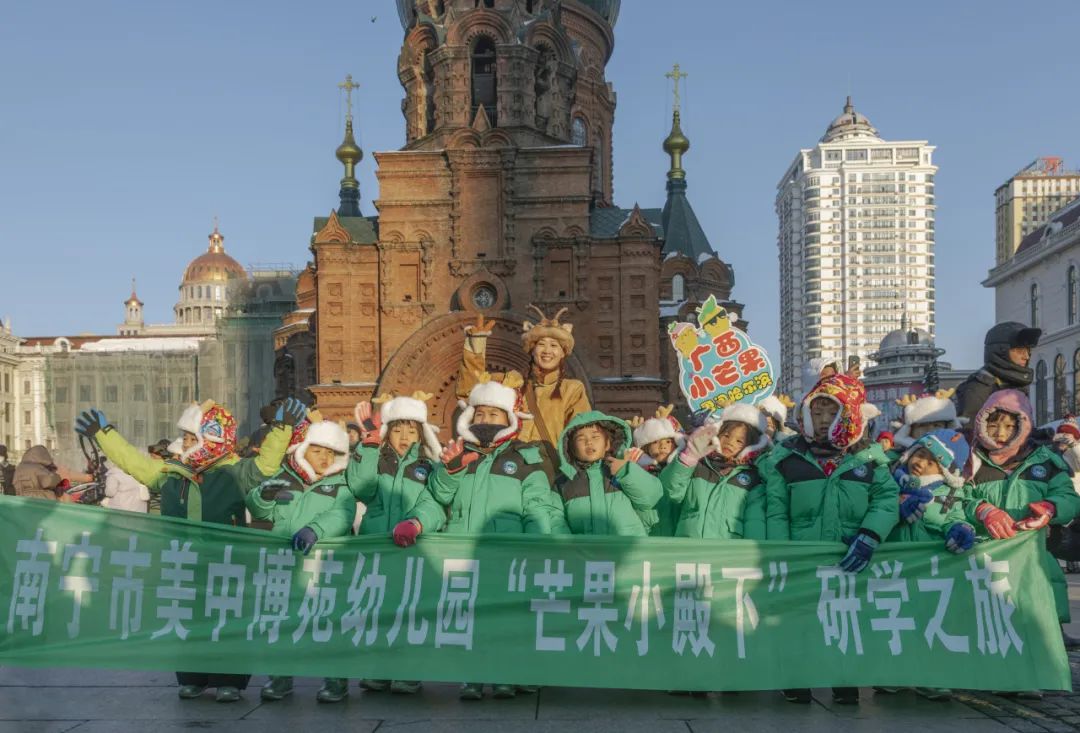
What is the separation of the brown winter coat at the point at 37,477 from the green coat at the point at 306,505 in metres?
5.12

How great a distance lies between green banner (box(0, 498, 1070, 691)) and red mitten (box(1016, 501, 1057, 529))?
4.4 inches

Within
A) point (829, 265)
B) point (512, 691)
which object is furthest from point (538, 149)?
point (829, 265)

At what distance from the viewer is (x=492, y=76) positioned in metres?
35.1

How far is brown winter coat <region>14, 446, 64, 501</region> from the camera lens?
10.5m

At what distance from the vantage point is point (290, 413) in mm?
7383

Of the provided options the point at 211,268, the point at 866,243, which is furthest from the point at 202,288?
the point at 866,243

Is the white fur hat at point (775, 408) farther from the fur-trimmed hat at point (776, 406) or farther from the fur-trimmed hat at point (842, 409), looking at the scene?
the fur-trimmed hat at point (842, 409)

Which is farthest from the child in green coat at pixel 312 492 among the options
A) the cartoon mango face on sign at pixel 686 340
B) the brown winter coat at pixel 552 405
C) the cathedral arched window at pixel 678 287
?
the cathedral arched window at pixel 678 287

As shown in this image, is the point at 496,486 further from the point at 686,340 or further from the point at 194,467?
the point at 686,340

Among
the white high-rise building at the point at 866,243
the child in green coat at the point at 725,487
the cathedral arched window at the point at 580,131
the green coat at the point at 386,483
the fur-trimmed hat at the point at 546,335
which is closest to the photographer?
the child in green coat at the point at 725,487

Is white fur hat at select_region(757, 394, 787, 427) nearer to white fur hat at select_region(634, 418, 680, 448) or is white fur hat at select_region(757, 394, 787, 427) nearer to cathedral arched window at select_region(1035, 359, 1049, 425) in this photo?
white fur hat at select_region(634, 418, 680, 448)

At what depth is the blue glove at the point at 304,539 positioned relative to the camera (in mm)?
5996

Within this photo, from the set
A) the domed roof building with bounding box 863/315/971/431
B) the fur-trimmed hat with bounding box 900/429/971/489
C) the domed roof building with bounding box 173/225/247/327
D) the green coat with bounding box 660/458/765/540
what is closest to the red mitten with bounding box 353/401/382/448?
the green coat with bounding box 660/458/765/540

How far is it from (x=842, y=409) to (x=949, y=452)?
74 cm
